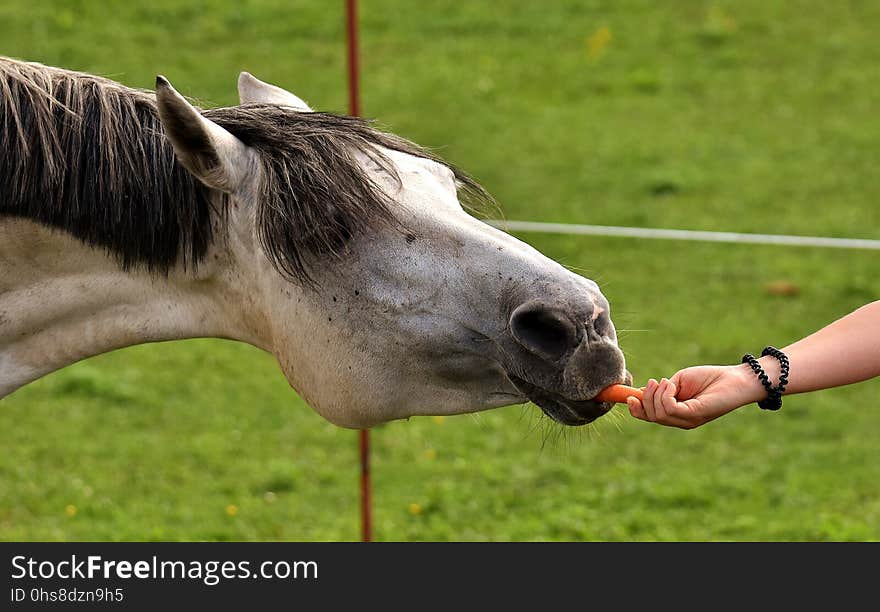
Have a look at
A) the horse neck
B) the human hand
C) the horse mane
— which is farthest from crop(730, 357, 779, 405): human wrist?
the horse neck

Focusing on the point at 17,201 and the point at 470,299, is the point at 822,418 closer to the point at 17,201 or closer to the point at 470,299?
the point at 470,299

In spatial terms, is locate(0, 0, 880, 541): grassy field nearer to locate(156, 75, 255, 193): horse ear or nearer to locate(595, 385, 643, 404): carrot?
locate(595, 385, 643, 404): carrot

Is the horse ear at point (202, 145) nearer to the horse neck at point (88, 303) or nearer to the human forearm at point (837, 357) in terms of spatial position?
the horse neck at point (88, 303)

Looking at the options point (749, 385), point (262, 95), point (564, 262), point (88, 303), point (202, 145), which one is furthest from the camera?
point (564, 262)

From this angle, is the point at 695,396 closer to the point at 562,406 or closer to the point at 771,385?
the point at 771,385

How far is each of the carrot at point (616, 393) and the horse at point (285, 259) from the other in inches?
1.1

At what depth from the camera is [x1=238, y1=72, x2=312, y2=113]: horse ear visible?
3051 mm

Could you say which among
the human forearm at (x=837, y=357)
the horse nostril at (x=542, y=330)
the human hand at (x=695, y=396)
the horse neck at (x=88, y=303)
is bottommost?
the human hand at (x=695, y=396)

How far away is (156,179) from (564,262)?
16.8ft

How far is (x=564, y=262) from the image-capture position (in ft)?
25.0

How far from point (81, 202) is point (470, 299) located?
857mm

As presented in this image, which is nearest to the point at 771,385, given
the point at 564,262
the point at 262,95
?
the point at 262,95

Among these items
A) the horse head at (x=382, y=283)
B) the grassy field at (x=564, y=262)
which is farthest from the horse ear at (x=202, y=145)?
the grassy field at (x=564, y=262)

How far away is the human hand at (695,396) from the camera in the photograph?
7.87ft
